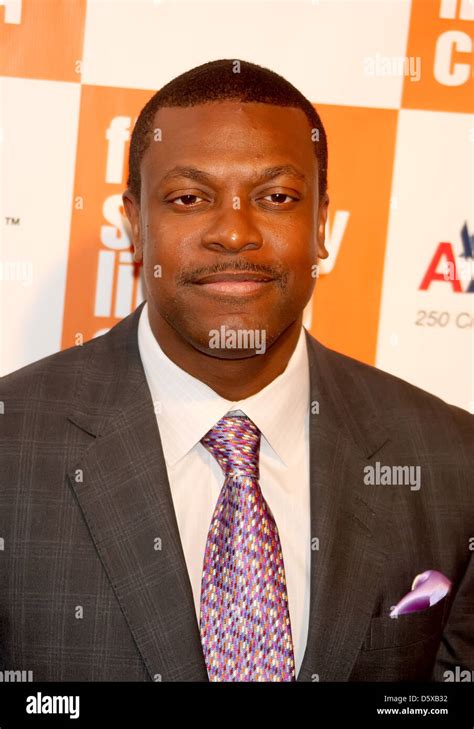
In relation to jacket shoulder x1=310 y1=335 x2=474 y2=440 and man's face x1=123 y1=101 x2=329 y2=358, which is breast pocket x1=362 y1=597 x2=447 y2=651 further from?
man's face x1=123 y1=101 x2=329 y2=358

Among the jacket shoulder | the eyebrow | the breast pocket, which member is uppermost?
the eyebrow

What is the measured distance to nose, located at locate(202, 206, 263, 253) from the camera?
1.71 metres

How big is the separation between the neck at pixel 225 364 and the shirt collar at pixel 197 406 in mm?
17

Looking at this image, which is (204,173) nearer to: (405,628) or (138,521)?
(138,521)

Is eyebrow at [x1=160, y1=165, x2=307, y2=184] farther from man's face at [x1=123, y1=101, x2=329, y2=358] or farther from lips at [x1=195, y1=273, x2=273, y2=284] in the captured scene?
lips at [x1=195, y1=273, x2=273, y2=284]

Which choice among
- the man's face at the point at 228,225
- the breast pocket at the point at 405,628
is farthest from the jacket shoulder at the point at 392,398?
the breast pocket at the point at 405,628

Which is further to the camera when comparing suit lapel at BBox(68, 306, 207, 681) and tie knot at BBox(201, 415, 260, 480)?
tie knot at BBox(201, 415, 260, 480)

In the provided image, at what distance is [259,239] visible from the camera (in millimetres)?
1744

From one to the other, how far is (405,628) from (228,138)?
3.33ft

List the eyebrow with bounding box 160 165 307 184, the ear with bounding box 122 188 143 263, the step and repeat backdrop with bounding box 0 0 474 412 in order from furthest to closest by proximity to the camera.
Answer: the step and repeat backdrop with bounding box 0 0 474 412
the ear with bounding box 122 188 143 263
the eyebrow with bounding box 160 165 307 184

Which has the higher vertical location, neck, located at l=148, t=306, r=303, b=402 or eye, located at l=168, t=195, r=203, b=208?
eye, located at l=168, t=195, r=203, b=208

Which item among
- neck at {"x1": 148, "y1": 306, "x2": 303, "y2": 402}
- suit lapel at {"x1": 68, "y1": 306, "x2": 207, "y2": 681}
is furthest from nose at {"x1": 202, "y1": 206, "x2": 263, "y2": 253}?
suit lapel at {"x1": 68, "y1": 306, "x2": 207, "y2": 681}

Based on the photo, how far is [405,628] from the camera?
5.99ft

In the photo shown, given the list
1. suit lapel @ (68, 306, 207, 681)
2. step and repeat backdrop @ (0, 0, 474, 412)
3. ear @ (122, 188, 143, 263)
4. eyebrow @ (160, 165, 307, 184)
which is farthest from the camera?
step and repeat backdrop @ (0, 0, 474, 412)
